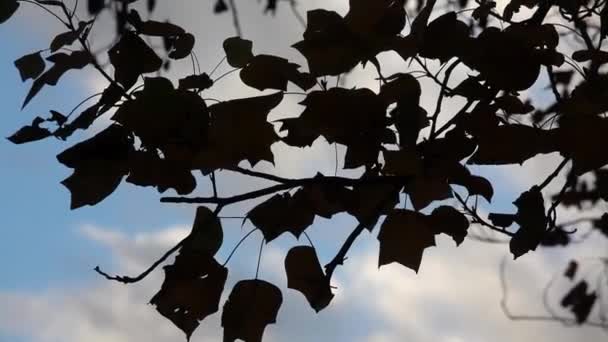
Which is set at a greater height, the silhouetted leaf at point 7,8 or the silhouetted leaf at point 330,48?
the silhouetted leaf at point 7,8

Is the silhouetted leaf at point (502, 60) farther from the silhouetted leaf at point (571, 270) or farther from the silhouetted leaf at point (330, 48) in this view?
the silhouetted leaf at point (571, 270)

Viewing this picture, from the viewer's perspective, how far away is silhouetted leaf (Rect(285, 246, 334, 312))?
0.79 m

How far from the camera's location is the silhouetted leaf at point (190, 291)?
0.80 metres

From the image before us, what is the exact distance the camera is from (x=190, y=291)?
2.64 feet

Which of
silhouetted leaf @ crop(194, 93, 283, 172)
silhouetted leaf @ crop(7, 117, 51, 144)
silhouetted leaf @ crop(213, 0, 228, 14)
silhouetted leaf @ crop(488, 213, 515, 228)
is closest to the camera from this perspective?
silhouetted leaf @ crop(194, 93, 283, 172)

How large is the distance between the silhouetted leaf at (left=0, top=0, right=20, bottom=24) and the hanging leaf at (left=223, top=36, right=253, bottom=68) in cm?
22

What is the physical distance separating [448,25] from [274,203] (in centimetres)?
25

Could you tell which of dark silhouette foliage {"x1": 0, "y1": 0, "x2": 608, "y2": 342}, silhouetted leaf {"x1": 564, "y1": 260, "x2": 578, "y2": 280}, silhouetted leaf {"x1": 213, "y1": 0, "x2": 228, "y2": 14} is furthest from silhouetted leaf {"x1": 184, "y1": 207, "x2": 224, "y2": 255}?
silhouetted leaf {"x1": 564, "y1": 260, "x2": 578, "y2": 280}

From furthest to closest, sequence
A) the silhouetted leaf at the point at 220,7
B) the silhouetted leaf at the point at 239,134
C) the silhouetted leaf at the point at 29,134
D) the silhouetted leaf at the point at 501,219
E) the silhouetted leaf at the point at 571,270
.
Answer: the silhouetted leaf at the point at 571,270 < the silhouetted leaf at the point at 220,7 < the silhouetted leaf at the point at 501,219 < the silhouetted leaf at the point at 29,134 < the silhouetted leaf at the point at 239,134

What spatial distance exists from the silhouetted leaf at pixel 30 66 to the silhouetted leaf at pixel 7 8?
0.08 m

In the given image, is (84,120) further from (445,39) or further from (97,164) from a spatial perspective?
(445,39)

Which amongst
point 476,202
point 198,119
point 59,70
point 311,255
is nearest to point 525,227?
point 476,202

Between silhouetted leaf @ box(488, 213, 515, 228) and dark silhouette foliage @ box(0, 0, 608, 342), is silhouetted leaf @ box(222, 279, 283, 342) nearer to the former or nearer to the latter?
dark silhouette foliage @ box(0, 0, 608, 342)

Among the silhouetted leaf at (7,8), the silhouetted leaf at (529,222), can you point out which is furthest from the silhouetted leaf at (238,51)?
the silhouetted leaf at (529,222)
